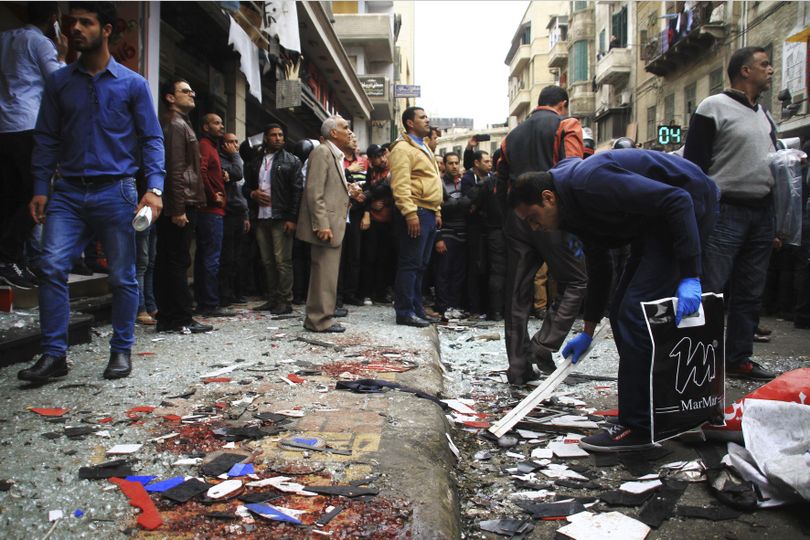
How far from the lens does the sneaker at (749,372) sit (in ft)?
14.5

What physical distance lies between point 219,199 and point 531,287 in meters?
3.42

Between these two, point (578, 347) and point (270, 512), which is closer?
point (270, 512)

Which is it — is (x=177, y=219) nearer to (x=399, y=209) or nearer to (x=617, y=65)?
(x=399, y=209)

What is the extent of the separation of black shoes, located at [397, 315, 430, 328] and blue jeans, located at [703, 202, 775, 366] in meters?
2.86

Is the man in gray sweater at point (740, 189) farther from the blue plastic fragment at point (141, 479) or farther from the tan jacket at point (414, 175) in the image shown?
the blue plastic fragment at point (141, 479)

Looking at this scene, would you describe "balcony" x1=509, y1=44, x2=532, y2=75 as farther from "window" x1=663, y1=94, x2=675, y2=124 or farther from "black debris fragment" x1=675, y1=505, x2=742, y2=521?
"black debris fragment" x1=675, y1=505, x2=742, y2=521

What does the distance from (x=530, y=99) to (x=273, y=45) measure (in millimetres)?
51953

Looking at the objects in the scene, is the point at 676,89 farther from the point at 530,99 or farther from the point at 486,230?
the point at 530,99

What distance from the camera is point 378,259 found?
8.70m

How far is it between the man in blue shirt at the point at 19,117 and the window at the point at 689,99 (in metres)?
26.5

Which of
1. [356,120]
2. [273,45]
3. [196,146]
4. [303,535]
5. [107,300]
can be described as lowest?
[303,535]

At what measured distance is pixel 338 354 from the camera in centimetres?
485

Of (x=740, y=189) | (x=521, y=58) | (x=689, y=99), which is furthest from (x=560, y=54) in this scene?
(x=740, y=189)

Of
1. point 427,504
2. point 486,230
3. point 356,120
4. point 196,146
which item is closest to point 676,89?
point 356,120
